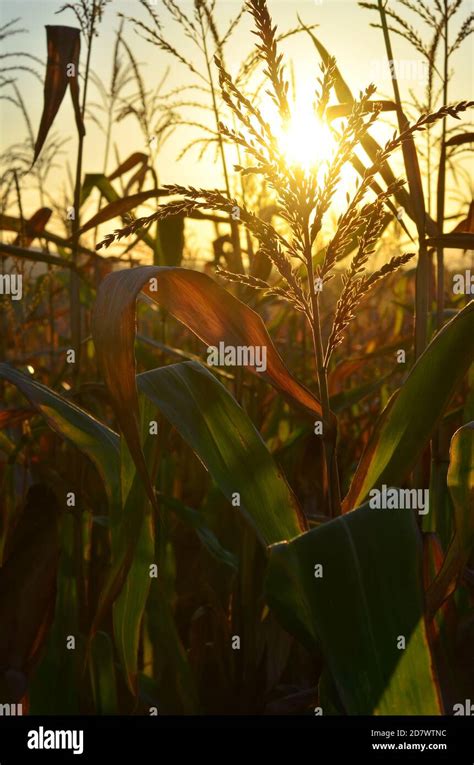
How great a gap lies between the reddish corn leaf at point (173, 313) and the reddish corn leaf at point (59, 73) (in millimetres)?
644

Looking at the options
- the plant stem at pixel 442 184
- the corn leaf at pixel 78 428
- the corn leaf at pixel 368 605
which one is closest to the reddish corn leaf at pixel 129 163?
the plant stem at pixel 442 184

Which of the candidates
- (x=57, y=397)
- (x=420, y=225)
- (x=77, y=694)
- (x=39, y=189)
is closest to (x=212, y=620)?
(x=77, y=694)

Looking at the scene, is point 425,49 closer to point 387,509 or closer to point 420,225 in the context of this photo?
point 420,225

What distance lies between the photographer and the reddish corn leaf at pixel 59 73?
1625 mm

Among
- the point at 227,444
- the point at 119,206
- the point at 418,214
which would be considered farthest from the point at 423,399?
the point at 119,206

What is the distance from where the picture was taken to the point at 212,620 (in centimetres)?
193

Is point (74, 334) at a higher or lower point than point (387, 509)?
higher

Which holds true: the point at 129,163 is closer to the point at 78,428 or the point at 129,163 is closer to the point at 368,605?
the point at 78,428

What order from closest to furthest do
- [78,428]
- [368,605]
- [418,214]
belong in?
[368,605]
[78,428]
[418,214]

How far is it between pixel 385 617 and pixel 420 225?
0.82 metres

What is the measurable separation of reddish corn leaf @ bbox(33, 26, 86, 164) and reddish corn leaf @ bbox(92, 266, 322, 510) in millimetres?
644

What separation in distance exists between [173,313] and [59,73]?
2.61 feet

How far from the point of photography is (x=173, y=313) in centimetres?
113

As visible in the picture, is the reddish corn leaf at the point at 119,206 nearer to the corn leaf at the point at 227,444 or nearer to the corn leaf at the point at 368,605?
the corn leaf at the point at 227,444
